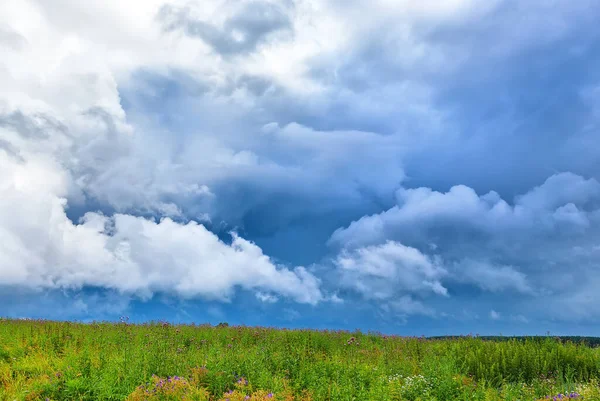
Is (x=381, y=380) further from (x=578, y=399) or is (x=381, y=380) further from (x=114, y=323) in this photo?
(x=114, y=323)

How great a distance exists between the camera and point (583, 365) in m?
12.1

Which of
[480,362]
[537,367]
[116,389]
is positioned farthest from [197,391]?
[537,367]

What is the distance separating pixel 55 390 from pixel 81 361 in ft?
3.51

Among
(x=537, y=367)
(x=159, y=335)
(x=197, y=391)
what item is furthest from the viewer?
(x=159, y=335)

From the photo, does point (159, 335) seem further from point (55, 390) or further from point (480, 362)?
point (480, 362)

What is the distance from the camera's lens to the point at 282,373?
31.1ft

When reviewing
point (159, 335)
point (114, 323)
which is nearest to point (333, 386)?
point (159, 335)

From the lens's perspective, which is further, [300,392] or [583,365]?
[583,365]

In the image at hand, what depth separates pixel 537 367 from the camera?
11.6 meters

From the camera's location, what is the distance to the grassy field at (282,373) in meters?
8.53

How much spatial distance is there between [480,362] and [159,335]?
31.0ft

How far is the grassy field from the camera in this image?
28.0ft

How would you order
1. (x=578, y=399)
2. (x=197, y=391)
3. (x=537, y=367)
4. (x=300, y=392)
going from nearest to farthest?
(x=578, y=399), (x=197, y=391), (x=300, y=392), (x=537, y=367)

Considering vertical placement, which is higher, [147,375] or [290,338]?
[290,338]
